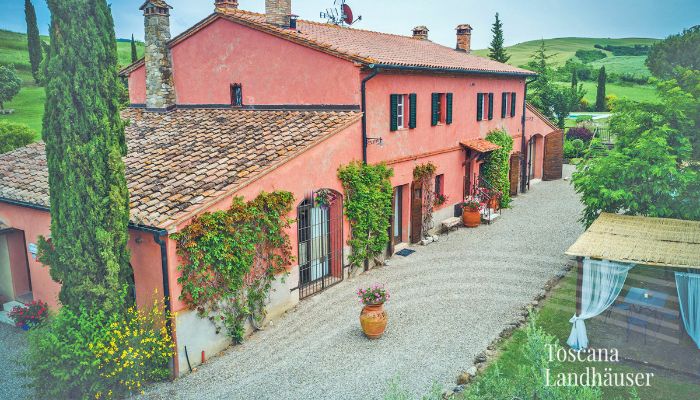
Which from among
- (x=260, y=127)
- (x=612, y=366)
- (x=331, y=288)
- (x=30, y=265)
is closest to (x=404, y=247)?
(x=331, y=288)

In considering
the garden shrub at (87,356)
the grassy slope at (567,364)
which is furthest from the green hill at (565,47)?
the garden shrub at (87,356)

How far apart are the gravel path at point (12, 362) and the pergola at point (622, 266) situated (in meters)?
10.5

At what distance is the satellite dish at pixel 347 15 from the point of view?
21234 mm

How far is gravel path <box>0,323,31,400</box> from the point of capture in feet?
30.9

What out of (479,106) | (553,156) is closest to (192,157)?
(479,106)

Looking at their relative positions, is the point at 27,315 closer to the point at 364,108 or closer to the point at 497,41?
the point at 364,108

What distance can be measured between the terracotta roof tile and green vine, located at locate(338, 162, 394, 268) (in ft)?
4.93

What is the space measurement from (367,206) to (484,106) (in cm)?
996

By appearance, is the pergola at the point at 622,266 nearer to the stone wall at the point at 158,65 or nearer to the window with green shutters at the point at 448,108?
the window with green shutters at the point at 448,108

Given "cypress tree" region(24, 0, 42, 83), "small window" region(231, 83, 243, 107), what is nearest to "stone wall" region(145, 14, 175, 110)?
"small window" region(231, 83, 243, 107)

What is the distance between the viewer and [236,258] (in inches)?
412

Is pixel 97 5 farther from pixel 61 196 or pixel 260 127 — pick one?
pixel 260 127

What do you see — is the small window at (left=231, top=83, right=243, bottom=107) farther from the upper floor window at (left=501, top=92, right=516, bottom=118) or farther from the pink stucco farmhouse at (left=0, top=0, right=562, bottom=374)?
Result: the upper floor window at (left=501, top=92, right=516, bottom=118)

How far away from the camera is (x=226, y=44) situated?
16.7 m
